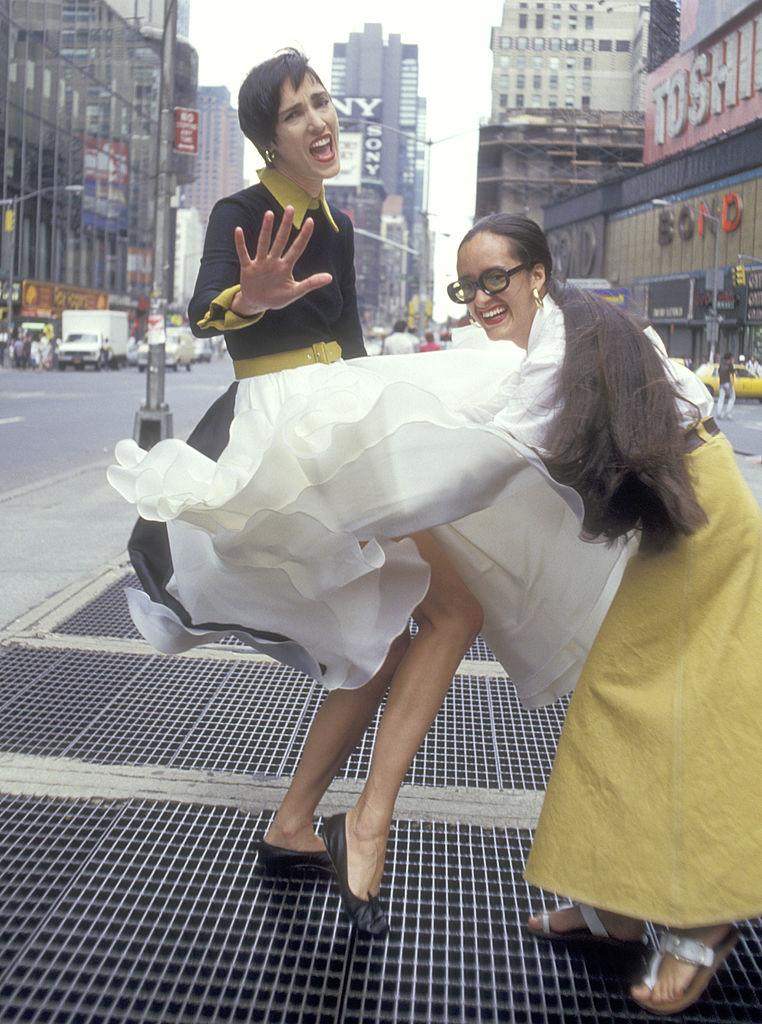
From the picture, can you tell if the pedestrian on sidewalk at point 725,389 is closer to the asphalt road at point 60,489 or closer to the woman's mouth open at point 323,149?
the asphalt road at point 60,489

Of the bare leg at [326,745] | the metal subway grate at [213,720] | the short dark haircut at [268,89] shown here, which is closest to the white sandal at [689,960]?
the bare leg at [326,745]

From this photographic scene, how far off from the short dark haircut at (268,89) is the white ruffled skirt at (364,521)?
1.95 feet

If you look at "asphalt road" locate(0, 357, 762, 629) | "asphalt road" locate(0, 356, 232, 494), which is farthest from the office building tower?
"asphalt road" locate(0, 357, 762, 629)

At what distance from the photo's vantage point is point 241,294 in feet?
8.76

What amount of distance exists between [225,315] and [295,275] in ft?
1.00

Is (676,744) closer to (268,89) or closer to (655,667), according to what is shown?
(655,667)

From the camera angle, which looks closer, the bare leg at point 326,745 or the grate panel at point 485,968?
the grate panel at point 485,968

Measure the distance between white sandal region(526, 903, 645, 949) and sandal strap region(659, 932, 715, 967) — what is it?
20cm

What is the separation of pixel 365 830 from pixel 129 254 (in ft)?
284

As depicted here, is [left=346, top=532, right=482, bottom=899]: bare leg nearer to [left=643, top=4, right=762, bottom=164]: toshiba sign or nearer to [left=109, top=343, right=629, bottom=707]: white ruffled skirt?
[left=109, top=343, right=629, bottom=707]: white ruffled skirt

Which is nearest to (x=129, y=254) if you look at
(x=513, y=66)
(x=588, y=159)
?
(x=588, y=159)

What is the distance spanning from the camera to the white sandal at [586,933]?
2523 millimetres

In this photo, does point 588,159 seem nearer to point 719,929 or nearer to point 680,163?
point 680,163

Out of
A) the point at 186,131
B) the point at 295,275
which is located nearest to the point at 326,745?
the point at 295,275
